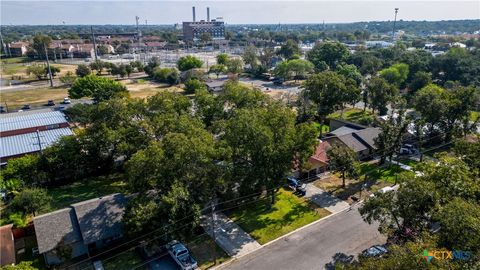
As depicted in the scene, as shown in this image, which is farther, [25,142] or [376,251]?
[25,142]

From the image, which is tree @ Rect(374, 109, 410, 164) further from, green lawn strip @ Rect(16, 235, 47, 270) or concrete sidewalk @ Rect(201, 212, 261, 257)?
green lawn strip @ Rect(16, 235, 47, 270)

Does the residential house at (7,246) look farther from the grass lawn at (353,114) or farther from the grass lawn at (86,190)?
the grass lawn at (353,114)

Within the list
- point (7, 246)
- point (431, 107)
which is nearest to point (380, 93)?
point (431, 107)

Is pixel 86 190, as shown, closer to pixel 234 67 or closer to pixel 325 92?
pixel 325 92

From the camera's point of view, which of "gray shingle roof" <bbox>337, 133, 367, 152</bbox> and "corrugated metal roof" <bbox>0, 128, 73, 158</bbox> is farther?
"gray shingle roof" <bbox>337, 133, 367, 152</bbox>

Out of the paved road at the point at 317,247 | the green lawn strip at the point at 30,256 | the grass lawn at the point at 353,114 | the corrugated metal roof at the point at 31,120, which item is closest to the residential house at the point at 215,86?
the grass lawn at the point at 353,114

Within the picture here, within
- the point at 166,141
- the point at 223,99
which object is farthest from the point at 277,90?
the point at 166,141

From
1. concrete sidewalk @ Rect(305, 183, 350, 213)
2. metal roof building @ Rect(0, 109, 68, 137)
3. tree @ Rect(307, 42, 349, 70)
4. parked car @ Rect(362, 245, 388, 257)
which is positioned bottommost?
concrete sidewalk @ Rect(305, 183, 350, 213)

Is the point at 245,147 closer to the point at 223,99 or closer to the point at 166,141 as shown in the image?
the point at 166,141

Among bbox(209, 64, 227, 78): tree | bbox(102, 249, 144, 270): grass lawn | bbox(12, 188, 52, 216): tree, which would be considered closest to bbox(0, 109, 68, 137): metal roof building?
bbox(12, 188, 52, 216): tree
